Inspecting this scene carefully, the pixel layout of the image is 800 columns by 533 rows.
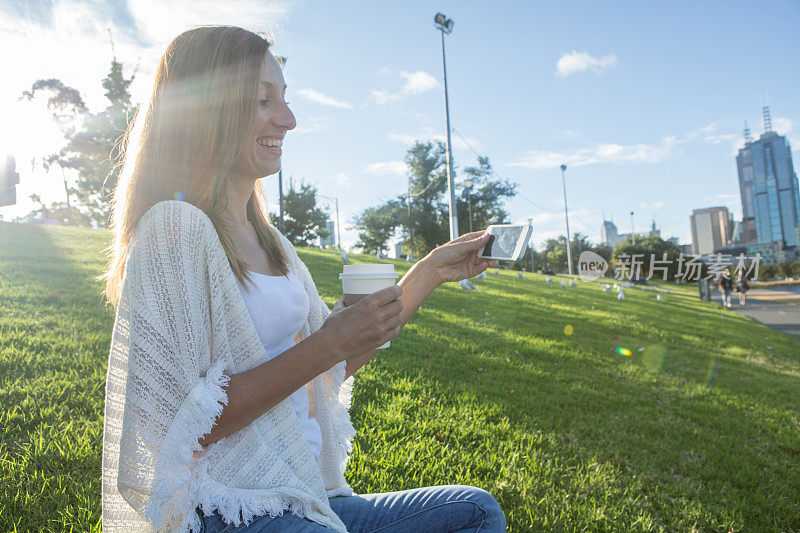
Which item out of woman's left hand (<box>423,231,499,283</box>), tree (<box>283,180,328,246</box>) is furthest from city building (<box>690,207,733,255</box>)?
woman's left hand (<box>423,231,499,283</box>)

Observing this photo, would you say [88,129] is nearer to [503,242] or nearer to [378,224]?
[378,224]

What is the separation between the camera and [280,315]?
151 cm

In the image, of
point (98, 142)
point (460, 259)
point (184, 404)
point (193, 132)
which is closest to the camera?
point (184, 404)

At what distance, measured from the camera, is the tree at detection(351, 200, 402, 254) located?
51.2 metres

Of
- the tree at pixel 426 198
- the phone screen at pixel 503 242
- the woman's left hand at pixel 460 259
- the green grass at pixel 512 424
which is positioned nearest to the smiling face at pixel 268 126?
the woman's left hand at pixel 460 259

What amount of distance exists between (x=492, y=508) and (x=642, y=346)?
7.91m

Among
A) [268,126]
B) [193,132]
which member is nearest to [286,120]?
[268,126]

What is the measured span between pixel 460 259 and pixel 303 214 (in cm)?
3811

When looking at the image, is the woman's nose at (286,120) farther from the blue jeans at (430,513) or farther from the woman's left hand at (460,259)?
the blue jeans at (430,513)

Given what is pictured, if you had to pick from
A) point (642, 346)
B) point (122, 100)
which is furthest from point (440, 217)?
point (642, 346)

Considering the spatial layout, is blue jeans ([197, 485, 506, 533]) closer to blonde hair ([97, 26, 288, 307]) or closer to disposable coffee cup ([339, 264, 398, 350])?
disposable coffee cup ([339, 264, 398, 350])

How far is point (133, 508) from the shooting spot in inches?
48.6

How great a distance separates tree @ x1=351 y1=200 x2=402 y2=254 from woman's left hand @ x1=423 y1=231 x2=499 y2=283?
49114 millimetres

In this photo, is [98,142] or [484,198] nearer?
[98,142]
